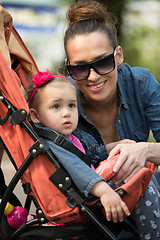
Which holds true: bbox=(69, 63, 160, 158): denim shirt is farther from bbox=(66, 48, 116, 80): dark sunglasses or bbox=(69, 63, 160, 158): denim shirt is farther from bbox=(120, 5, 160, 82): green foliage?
bbox=(120, 5, 160, 82): green foliage

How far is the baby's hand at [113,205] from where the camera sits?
187 cm

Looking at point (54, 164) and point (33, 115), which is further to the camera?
point (33, 115)

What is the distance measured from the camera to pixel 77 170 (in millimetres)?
A: 1918

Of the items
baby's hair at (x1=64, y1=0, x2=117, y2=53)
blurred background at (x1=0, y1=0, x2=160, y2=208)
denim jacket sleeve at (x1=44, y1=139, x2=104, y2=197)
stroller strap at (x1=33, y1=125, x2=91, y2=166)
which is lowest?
blurred background at (x1=0, y1=0, x2=160, y2=208)

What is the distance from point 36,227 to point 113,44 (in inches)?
53.6

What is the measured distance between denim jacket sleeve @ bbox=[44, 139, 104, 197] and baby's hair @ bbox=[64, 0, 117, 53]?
3.29ft

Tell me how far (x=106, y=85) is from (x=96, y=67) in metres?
0.20

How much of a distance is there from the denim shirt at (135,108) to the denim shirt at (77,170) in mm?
820

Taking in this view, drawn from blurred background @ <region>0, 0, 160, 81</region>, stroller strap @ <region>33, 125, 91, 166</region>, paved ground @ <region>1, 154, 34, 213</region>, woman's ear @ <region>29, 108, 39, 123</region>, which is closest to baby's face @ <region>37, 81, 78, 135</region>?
woman's ear @ <region>29, 108, 39, 123</region>

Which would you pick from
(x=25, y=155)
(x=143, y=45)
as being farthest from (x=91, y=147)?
(x=143, y=45)

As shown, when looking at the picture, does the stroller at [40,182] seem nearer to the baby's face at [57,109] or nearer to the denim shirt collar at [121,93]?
the baby's face at [57,109]

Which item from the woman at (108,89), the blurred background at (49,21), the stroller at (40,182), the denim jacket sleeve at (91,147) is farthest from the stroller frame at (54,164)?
the blurred background at (49,21)

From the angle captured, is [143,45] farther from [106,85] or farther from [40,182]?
[40,182]

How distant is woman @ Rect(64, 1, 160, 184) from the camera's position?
2.51 metres
